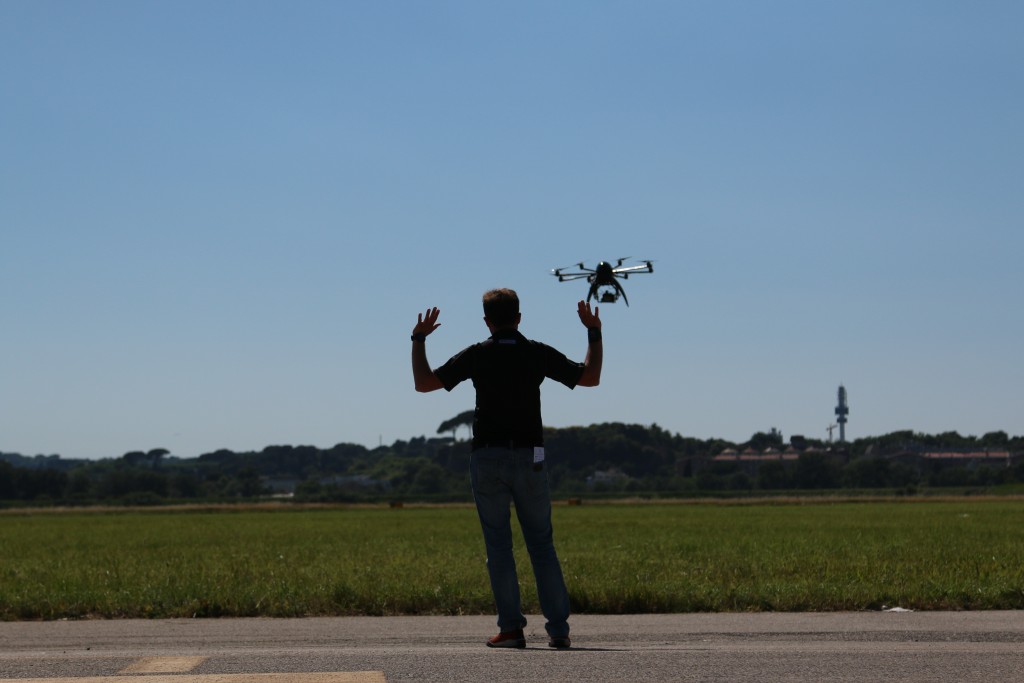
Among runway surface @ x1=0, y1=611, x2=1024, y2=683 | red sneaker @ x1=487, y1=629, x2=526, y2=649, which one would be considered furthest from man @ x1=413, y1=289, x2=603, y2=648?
runway surface @ x1=0, y1=611, x2=1024, y2=683

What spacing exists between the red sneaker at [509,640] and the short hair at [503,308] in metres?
1.77

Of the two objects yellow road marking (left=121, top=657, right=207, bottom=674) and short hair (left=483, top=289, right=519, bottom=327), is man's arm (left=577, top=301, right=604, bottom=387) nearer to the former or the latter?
short hair (left=483, top=289, right=519, bottom=327)

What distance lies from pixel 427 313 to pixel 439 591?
13.0 feet

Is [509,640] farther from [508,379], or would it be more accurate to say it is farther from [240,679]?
[240,679]

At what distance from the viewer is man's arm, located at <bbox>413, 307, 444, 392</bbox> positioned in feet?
23.8

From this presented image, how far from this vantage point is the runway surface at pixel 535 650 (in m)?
5.87

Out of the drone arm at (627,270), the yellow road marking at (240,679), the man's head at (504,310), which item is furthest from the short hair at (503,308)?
the drone arm at (627,270)

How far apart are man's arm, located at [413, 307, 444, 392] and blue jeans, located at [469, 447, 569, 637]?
1.53 feet

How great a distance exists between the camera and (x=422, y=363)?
726 centimetres

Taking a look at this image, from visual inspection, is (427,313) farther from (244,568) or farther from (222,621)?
(244,568)

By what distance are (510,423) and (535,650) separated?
127cm

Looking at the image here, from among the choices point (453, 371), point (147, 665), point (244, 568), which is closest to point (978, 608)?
point (453, 371)

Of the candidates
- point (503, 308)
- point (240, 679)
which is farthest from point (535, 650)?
point (503, 308)

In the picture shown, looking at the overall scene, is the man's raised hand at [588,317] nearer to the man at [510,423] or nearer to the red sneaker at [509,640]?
the man at [510,423]
